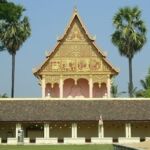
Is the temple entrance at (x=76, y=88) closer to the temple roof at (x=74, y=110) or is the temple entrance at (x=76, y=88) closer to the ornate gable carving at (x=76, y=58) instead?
the ornate gable carving at (x=76, y=58)

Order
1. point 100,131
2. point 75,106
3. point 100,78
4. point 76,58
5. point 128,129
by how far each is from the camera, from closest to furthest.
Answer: point 100,131
point 128,129
point 75,106
point 76,58
point 100,78

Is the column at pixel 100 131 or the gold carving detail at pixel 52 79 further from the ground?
the gold carving detail at pixel 52 79

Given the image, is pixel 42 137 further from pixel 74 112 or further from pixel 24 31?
pixel 24 31

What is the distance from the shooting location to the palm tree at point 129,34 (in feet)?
209

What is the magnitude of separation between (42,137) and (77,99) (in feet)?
16.6

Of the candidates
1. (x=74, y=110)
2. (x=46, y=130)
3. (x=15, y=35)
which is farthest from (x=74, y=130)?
(x=15, y=35)

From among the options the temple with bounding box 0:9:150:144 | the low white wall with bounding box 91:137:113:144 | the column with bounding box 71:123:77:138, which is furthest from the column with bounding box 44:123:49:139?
the low white wall with bounding box 91:137:113:144

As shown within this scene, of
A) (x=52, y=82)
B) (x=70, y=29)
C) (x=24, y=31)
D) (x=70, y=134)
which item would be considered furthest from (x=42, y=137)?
(x=24, y=31)

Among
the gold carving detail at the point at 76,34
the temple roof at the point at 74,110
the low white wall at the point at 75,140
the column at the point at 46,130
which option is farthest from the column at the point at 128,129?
the gold carving detail at the point at 76,34

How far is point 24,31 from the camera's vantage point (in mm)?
65625

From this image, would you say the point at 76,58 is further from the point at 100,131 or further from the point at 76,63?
the point at 100,131

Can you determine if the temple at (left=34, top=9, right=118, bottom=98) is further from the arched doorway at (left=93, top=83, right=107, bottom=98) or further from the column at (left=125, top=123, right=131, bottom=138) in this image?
the column at (left=125, top=123, right=131, bottom=138)

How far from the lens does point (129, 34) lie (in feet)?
210

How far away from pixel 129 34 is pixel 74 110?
13652 millimetres
